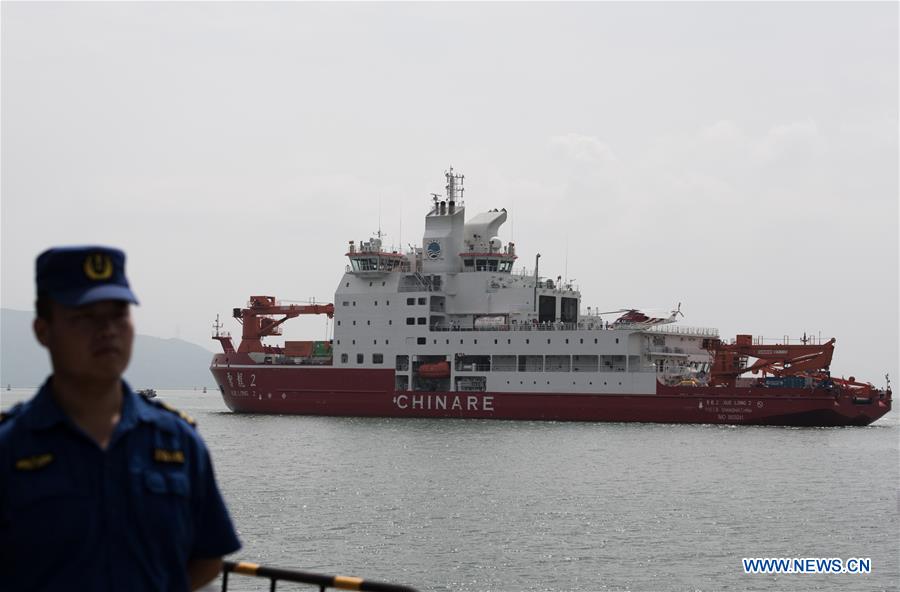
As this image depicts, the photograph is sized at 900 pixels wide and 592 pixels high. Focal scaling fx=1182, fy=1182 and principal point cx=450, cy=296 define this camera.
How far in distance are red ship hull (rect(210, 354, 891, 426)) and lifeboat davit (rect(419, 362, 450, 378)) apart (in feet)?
2.21

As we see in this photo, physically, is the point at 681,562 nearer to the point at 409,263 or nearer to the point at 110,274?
the point at 110,274

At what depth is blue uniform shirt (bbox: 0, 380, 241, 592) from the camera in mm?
2529

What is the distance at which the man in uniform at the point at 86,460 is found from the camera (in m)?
2.53

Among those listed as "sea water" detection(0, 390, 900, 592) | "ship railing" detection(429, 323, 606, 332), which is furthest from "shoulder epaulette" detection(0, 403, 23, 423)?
"ship railing" detection(429, 323, 606, 332)

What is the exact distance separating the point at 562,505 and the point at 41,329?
2014 centimetres

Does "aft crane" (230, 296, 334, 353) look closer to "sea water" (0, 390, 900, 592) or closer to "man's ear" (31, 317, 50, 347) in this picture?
"sea water" (0, 390, 900, 592)

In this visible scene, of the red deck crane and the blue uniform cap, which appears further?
the red deck crane

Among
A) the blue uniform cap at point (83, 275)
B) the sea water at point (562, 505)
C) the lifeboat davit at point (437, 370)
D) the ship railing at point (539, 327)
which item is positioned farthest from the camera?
the lifeboat davit at point (437, 370)

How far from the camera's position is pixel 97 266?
254 cm

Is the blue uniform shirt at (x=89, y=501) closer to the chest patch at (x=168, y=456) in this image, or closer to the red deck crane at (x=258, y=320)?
the chest patch at (x=168, y=456)

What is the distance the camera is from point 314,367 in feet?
144

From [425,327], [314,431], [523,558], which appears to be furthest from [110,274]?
[425,327]

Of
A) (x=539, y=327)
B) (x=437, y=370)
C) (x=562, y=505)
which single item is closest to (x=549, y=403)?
(x=539, y=327)

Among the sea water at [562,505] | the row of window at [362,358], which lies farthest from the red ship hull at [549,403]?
the sea water at [562,505]
